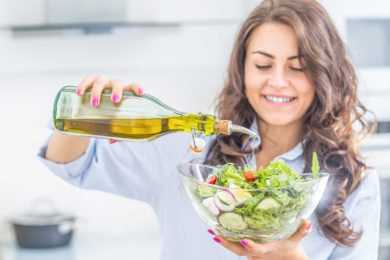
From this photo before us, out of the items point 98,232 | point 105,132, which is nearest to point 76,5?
point 98,232

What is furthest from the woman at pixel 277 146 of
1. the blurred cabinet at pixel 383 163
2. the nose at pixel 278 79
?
the blurred cabinet at pixel 383 163

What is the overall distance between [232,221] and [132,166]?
0.42m

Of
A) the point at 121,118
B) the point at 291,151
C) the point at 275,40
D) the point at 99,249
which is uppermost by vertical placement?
the point at 275,40

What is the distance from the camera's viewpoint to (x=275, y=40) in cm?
151

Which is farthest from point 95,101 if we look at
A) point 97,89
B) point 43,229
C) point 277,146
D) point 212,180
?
point 43,229

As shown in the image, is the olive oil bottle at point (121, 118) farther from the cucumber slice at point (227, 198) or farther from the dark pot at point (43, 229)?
the dark pot at point (43, 229)

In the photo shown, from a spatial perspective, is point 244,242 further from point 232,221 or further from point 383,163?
point 383,163

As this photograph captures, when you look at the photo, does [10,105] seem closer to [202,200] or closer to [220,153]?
[220,153]

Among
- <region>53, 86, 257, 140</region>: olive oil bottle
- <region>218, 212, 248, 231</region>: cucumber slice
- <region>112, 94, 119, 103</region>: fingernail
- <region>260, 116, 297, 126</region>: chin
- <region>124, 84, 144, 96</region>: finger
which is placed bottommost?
<region>218, 212, 248, 231</region>: cucumber slice

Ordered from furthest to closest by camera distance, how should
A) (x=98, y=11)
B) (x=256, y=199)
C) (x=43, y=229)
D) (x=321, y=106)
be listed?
(x=98, y=11)
(x=43, y=229)
(x=321, y=106)
(x=256, y=199)

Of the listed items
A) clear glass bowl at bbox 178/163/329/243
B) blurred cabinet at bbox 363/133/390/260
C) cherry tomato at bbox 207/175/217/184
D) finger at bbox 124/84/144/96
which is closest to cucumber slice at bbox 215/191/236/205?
clear glass bowl at bbox 178/163/329/243

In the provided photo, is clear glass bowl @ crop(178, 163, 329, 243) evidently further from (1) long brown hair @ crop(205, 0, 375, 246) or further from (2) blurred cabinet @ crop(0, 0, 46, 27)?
(2) blurred cabinet @ crop(0, 0, 46, 27)

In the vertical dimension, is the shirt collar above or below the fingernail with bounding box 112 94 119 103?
below

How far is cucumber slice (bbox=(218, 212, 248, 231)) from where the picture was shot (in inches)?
46.9
